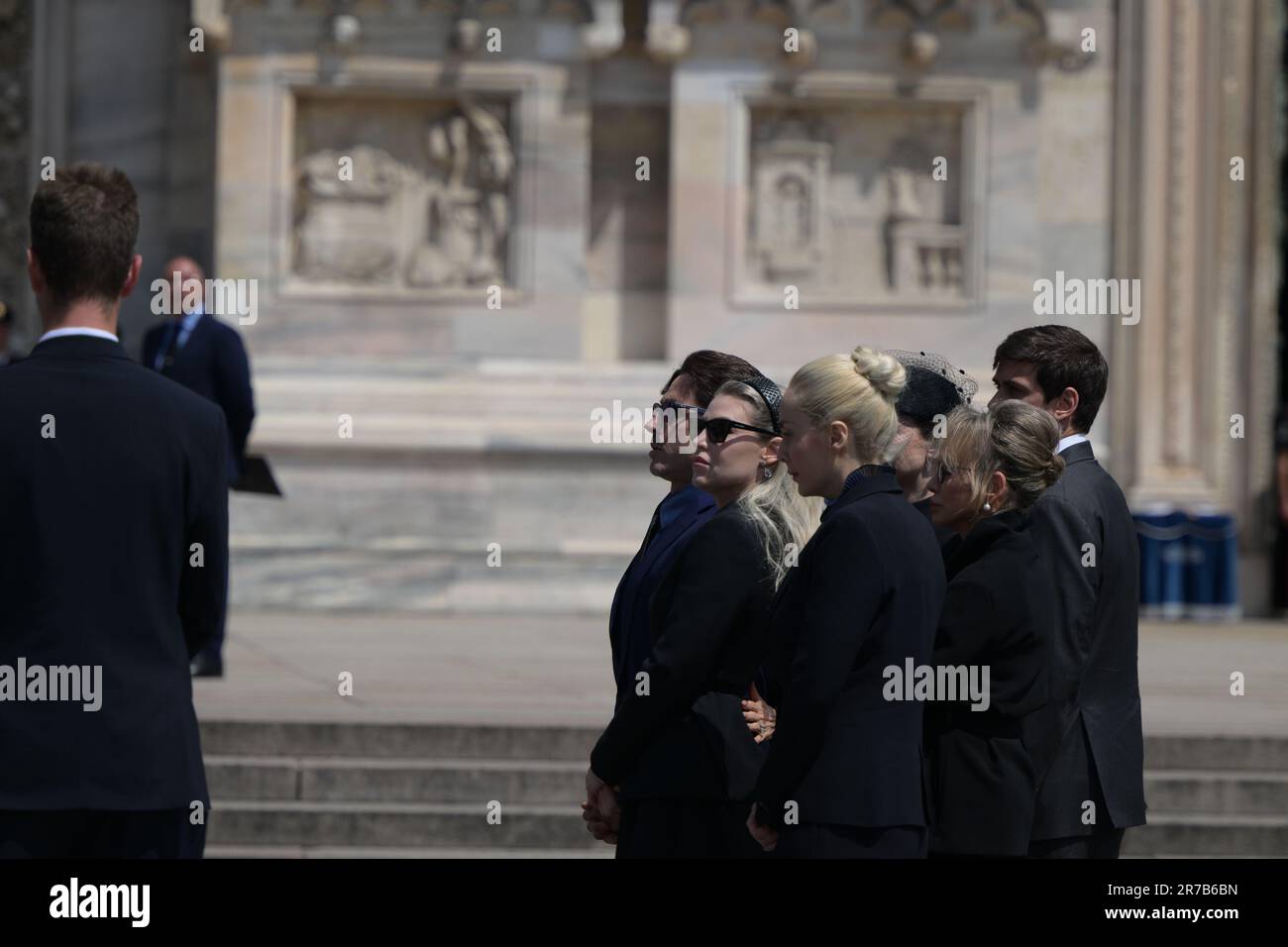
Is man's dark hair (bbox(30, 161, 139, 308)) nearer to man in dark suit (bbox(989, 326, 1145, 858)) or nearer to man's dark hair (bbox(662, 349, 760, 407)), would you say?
man's dark hair (bbox(662, 349, 760, 407))

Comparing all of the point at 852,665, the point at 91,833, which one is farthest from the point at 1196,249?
the point at 91,833

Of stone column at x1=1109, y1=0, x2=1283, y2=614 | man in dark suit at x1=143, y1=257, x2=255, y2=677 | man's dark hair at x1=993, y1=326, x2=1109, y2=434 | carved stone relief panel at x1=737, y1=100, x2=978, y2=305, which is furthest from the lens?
stone column at x1=1109, y1=0, x2=1283, y2=614

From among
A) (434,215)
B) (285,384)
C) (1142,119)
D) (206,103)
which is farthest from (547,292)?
(1142,119)

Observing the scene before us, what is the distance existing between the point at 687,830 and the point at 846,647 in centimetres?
66

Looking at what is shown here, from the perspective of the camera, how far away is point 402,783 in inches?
320

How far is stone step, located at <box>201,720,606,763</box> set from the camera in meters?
8.22

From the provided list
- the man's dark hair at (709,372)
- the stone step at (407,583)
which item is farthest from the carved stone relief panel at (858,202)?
the man's dark hair at (709,372)

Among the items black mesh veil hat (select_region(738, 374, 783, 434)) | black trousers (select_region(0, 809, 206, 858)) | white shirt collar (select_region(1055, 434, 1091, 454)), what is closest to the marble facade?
white shirt collar (select_region(1055, 434, 1091, 454))

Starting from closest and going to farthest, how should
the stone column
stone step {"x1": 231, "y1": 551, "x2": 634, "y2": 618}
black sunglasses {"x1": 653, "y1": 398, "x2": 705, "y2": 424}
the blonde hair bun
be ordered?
the blonde hair bun
black sunglasses {"x1": 653, "y1": 398, "x2": 705, "y2": 424}
stone step {"x1": 231, "y1": 551, "x2": 634, "y2": 618}
the stone column

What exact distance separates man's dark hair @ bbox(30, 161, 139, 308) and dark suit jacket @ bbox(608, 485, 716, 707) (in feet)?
4.46
